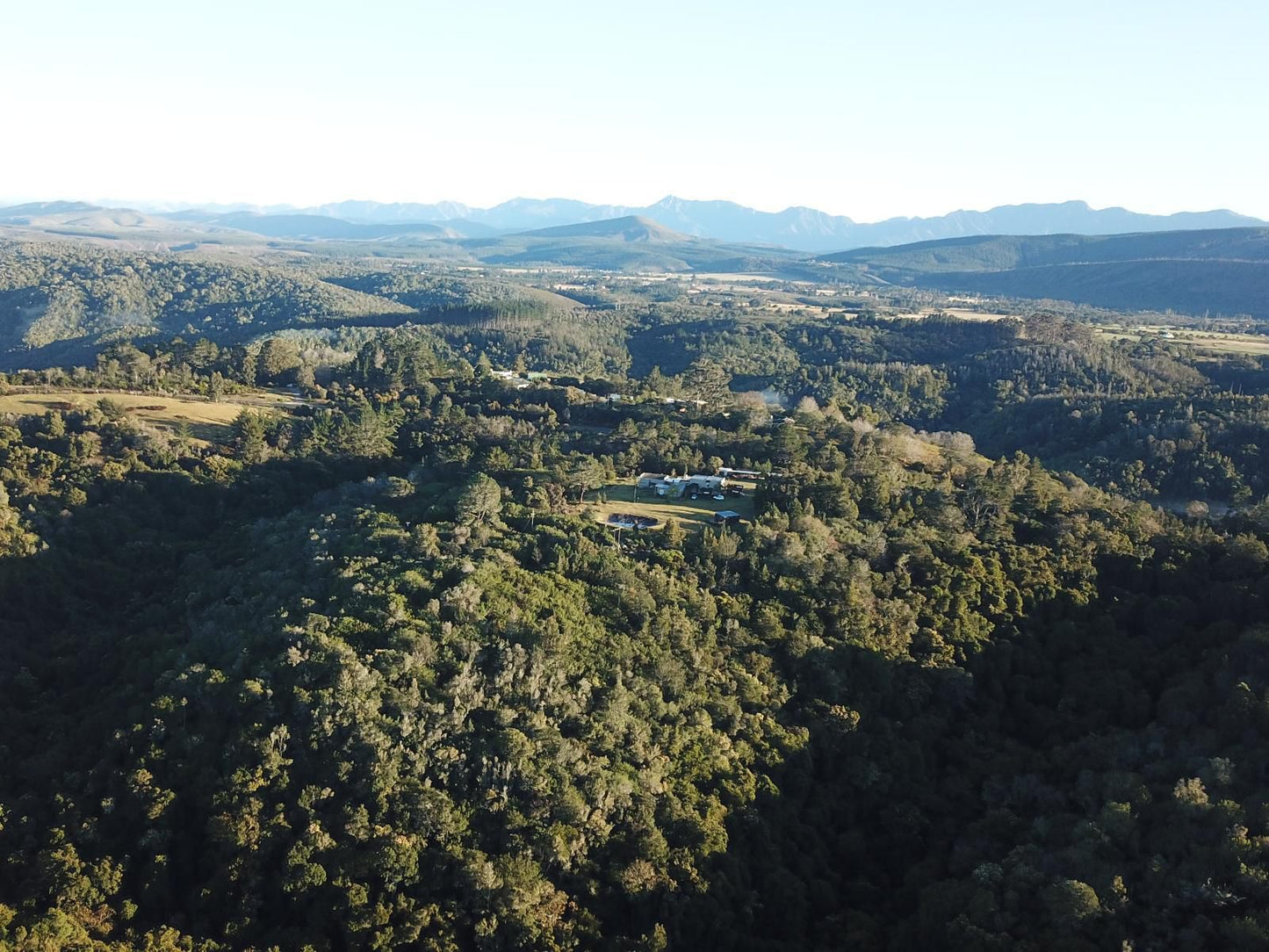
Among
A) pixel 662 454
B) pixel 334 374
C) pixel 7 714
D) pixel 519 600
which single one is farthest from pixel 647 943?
pixel 334 374

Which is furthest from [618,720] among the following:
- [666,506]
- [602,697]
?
[666,506]

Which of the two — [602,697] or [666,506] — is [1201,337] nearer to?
[666,506]

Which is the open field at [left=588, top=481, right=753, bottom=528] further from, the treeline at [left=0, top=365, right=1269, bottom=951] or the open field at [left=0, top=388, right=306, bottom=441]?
the open field at [left=0, top=388, right=306, bottom=441]

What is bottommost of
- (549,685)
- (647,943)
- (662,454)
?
(647,943)

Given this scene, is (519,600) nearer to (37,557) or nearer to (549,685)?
(549,685)

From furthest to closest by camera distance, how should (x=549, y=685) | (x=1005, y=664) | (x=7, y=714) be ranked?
(x=1005, y=664) → (x=7, y=714) → (x=549, y=685)
